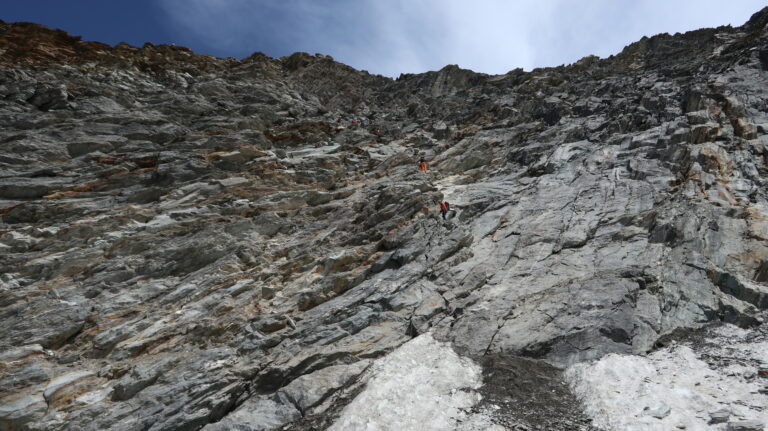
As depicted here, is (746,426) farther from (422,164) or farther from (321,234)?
(422,164)

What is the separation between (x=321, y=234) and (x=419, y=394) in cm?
1104

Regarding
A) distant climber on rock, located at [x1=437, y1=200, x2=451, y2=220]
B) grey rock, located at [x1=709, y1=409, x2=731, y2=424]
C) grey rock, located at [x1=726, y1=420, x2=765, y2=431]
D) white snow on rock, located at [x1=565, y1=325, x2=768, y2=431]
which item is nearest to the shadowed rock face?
distant climber on rock, located at [x1=437, y1=200, x2=451, y2=220]

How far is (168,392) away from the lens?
1243 cm

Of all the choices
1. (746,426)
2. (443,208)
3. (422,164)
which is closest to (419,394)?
(746,426)

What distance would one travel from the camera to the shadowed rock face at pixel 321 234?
41.1ft

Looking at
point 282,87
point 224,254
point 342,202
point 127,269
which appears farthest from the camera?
point 282,87

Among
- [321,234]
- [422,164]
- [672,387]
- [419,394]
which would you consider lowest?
[672,387]

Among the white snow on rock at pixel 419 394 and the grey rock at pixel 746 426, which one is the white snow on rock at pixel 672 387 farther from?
the white snow on rock at pixel 419 394

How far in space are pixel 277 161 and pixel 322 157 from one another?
320cm

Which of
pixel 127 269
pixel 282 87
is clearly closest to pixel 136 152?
pixel 127 269

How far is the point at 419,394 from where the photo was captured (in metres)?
10.8

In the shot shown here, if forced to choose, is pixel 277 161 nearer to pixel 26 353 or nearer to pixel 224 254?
pixel 224 254

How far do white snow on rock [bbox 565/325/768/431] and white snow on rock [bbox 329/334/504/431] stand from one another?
2595mm

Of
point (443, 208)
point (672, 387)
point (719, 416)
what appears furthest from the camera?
point (443, 208)
